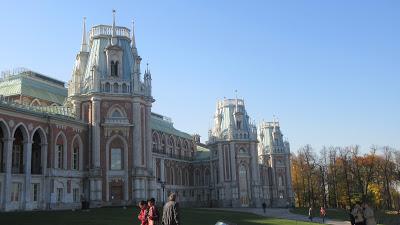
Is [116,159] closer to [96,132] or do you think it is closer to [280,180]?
[96,132]

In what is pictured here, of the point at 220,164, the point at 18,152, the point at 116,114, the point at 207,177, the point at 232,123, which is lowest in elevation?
the point at 207,177

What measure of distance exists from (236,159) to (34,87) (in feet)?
124

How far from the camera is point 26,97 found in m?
57.1

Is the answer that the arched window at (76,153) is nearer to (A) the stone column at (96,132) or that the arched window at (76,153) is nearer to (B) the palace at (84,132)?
(B) the palace at (84,132)

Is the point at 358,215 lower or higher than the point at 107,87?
lower

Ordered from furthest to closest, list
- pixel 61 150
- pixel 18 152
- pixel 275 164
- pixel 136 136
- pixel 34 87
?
pixel 275 164 → pixel 34 87 → pixel 136 136 → pixel 61 150 → pixel 18 152

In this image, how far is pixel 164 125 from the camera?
94688 mm

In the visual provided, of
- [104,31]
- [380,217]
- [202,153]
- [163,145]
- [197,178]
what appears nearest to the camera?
[380,217]

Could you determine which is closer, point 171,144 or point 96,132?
point 96,132

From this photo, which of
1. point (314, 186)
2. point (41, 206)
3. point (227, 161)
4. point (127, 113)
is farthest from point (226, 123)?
point (41, 206)

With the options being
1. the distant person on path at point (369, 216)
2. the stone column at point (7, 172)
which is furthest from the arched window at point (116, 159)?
the distant person on path at point (369, 216)

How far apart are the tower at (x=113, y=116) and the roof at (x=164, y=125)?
3012 centimetres

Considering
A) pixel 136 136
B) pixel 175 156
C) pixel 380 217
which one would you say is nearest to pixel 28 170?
pixel 136 136

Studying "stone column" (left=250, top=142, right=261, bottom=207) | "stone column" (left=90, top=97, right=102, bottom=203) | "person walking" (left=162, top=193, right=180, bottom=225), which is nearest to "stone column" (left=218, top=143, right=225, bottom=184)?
"stone column" (left=250, top=142, right=261, bottom=207)
